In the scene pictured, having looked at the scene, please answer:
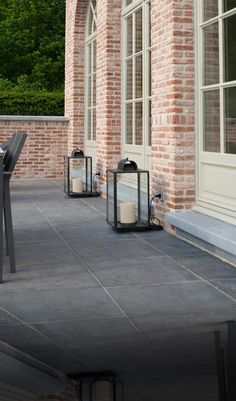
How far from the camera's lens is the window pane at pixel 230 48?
5125mm

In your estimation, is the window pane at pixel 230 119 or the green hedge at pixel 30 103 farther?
the green hedge at pixel 30 103

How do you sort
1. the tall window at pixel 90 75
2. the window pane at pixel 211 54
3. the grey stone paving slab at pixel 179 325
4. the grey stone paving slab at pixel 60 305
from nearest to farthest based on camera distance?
the grey stone paving slab at pixel 179 325 < the grey stone paving slab at pixel 60 305 < the window pane at pixel 211 54 < the tall window at pixel 90 75

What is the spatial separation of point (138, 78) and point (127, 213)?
241 cm

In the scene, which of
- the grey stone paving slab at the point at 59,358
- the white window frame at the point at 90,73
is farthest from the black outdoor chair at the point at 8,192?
the white window frame at the point at 90,73

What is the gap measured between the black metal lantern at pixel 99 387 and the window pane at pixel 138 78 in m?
5.84

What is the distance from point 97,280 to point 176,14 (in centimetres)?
291

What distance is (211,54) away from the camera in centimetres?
561

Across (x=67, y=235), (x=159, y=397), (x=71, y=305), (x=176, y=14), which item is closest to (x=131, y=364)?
(x=159, y=397)

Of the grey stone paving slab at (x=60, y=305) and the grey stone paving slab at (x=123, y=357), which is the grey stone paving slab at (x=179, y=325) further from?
the grey stone paving slab at (x=60, y=305)

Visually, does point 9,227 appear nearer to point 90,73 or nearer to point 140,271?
point 140,271

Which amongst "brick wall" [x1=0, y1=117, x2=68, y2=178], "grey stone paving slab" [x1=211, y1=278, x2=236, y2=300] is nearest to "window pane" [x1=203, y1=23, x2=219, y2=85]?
"grey stone paving slab" [x1=211, y1=278, x2=236, y2=300]

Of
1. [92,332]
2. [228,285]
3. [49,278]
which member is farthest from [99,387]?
[49,278]

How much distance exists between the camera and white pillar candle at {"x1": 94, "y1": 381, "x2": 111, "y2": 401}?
237cm

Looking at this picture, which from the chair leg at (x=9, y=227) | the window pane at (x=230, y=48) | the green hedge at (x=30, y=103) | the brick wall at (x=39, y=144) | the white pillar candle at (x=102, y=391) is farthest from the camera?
the green hedge at (x=30, y=103)
